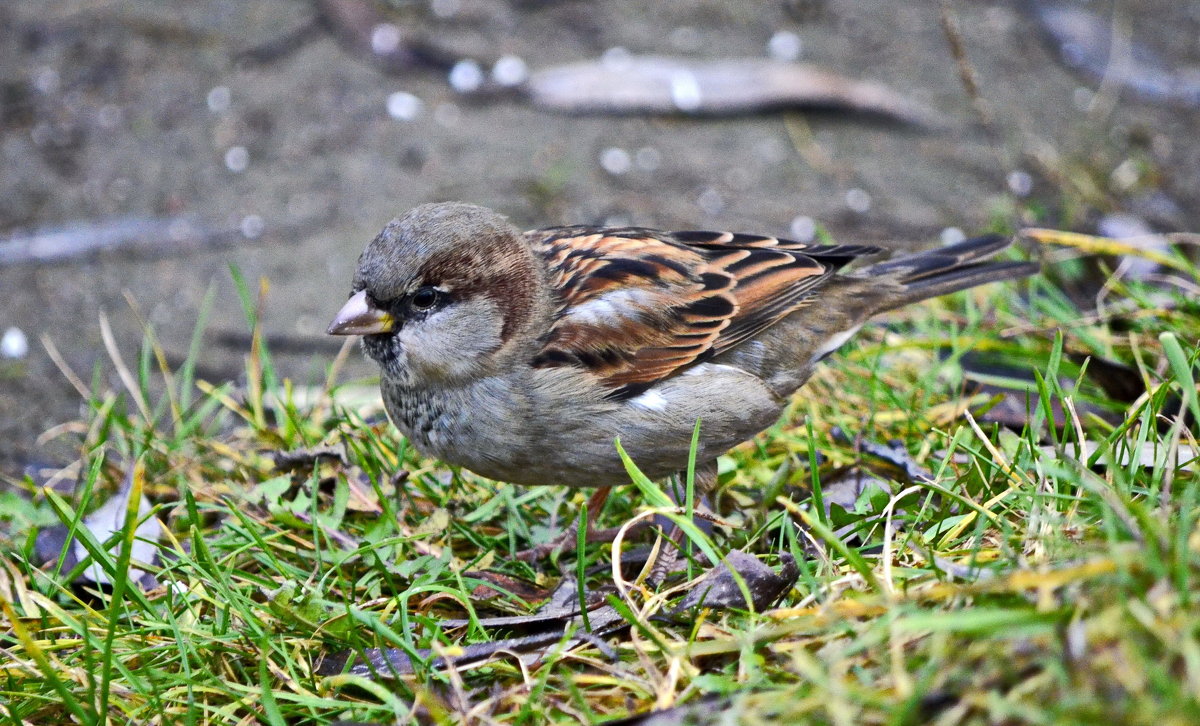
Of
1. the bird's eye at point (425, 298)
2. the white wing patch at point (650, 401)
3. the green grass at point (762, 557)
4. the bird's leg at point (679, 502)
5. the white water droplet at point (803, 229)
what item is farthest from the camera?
the white water droplet at point (803, 229)

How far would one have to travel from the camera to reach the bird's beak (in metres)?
3.33

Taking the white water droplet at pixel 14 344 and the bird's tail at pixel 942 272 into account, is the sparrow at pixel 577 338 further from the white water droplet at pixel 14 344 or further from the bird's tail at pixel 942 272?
the white water droplet at pixel 14 344

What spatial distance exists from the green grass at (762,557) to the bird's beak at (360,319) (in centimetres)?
47

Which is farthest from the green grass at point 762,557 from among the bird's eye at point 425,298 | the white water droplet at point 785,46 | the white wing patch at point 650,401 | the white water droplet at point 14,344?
the white water droplet at point 785,46

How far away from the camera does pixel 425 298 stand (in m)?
3.46

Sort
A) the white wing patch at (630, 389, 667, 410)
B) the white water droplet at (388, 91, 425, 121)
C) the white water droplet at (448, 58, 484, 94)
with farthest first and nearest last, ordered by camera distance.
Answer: the white water droplet at (448, 58, 484, 94)
the white water droplet at (388, 91, 425, 121)
the white wing patch at (630, 389, 667, 410)

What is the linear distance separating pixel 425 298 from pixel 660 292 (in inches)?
31.3

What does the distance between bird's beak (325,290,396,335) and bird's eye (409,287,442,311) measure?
84 mm

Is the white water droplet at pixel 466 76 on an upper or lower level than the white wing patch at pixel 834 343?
upper

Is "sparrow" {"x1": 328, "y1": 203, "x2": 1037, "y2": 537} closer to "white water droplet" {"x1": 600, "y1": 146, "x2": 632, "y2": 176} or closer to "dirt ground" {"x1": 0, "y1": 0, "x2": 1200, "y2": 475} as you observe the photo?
"dirt ground" {"x1": 0, "y1": 0, "x2": 1200, "y2": 475}

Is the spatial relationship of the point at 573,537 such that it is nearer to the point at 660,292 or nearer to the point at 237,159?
the point at 660,292

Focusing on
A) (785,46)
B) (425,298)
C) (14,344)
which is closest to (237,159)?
(14,344)

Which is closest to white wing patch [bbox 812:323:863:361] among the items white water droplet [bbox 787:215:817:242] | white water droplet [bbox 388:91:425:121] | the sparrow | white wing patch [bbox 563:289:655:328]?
A: the sparrow

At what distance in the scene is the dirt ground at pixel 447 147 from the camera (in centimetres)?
579
